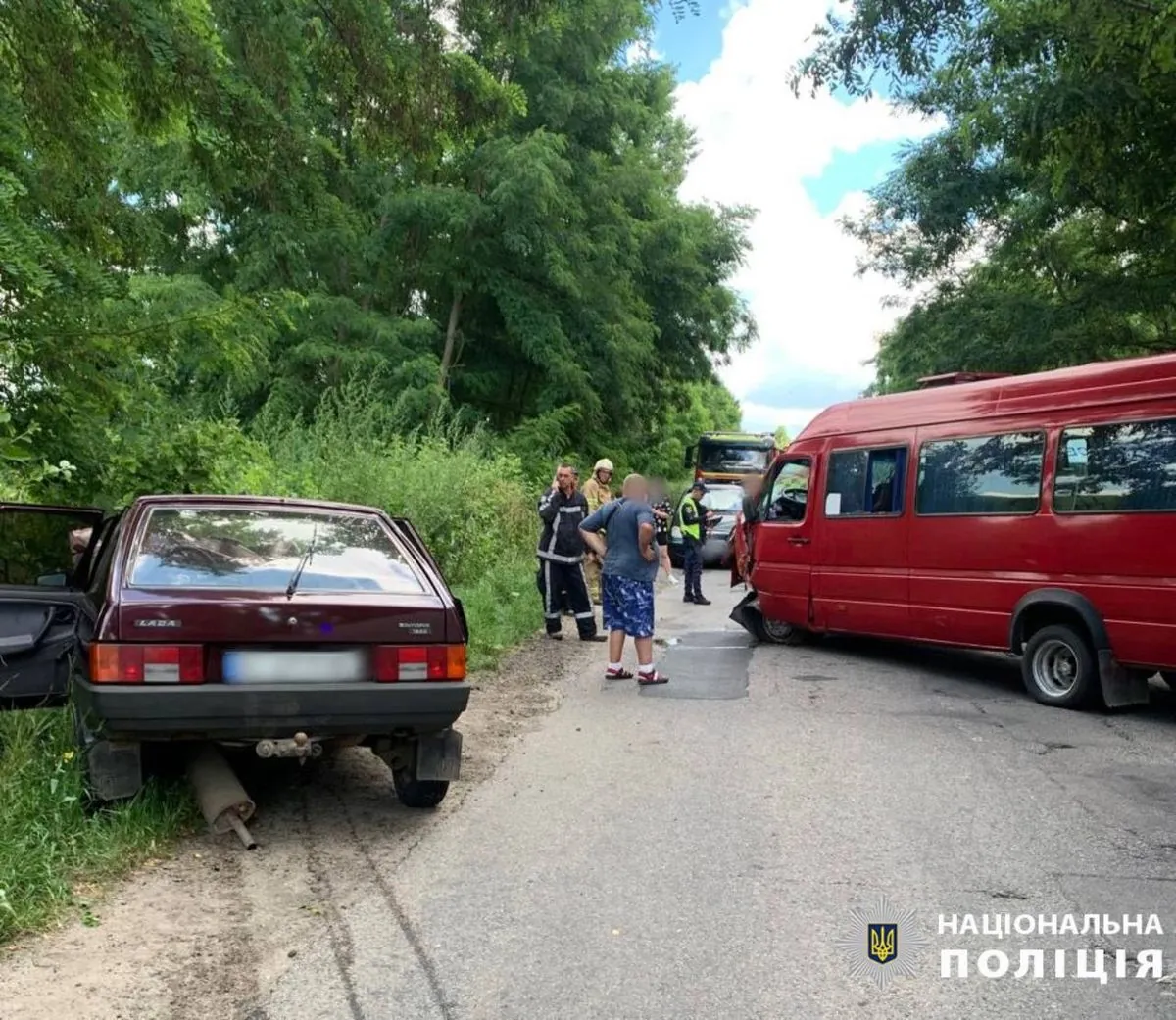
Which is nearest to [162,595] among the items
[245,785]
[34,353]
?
[245,785]

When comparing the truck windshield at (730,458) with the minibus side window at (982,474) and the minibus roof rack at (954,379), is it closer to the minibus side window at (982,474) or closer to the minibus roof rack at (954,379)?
the minibus roof rack at (954,379)

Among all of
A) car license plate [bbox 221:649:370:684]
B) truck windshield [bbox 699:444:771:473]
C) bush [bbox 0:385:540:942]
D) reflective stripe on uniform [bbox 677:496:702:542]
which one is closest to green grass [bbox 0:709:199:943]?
bush [bbox 0:385:540:942]

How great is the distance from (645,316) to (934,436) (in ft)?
54.0

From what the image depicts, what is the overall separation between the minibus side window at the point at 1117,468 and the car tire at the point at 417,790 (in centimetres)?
502

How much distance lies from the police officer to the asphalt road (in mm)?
7186

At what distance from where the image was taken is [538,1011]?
3.12 meters

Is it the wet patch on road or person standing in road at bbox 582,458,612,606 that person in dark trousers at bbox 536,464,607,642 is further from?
the wet patch on road

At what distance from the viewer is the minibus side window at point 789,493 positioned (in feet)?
33.9

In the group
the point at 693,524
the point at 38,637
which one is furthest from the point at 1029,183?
the point at 38,637

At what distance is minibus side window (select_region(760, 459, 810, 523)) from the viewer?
10344 millimetres

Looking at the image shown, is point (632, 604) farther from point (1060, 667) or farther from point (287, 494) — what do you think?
point (287, 494)

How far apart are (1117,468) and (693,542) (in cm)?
791

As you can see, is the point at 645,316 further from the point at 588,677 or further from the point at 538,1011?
the point at 538,1011

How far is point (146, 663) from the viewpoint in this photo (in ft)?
13.8
